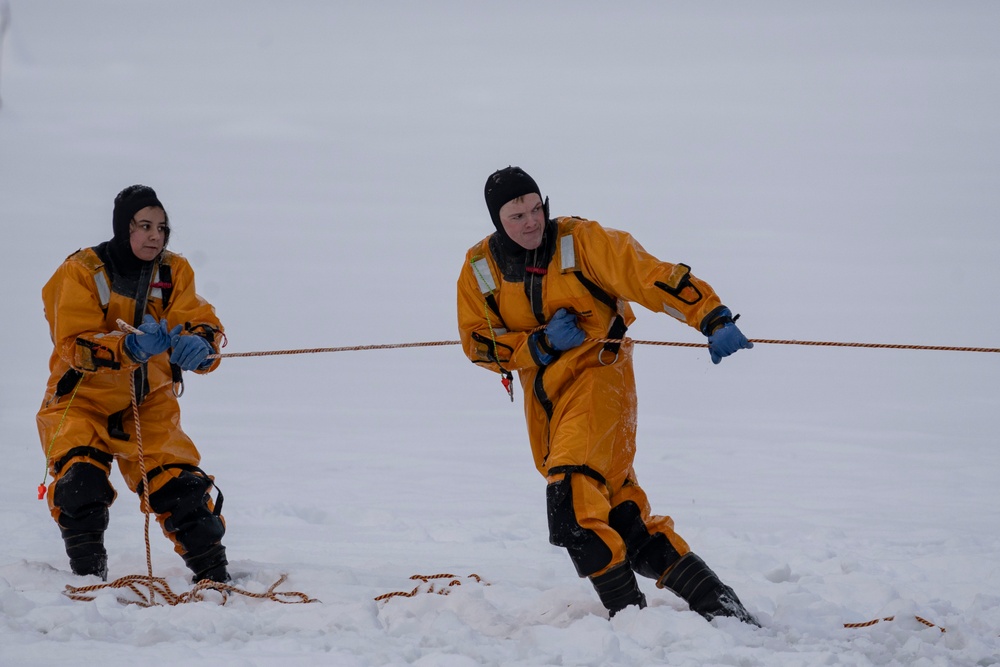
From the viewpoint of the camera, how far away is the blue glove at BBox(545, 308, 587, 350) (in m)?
3.97

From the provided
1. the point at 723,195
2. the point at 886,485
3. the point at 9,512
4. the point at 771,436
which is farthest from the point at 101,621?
the point at 723,195

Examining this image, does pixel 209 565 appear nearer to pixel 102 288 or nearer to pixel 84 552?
pixel 84 552

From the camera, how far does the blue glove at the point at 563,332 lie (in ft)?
13.0

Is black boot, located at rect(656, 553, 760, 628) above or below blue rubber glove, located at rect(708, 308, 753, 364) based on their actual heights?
below

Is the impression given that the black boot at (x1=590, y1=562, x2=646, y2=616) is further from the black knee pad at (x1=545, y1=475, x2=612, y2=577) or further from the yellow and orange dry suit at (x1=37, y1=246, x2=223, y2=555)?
the yellow and orange dry suit at (x1=37, y1=246, x2=223, y2=555)

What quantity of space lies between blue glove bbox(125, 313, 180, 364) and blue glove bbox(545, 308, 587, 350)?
1.59m

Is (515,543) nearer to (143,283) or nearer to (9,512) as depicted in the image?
(143,283)

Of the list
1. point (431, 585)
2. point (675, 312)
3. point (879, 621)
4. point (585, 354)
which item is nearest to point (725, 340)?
point (675, 312)

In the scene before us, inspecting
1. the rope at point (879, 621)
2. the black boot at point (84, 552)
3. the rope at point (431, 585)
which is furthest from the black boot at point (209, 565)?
the rope at point (879, 621)

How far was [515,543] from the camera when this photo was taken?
5930 mm

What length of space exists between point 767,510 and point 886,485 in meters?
1.29

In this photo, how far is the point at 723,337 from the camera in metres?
3.67

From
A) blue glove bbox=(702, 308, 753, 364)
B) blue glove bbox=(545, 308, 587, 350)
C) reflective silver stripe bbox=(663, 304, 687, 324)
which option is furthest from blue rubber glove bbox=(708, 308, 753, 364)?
blue glove bbox=(545, 308, 587, 350)

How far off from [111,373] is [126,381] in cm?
8
